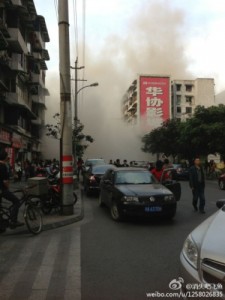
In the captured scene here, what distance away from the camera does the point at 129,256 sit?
22.9ft

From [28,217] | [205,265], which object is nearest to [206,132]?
[28,217]

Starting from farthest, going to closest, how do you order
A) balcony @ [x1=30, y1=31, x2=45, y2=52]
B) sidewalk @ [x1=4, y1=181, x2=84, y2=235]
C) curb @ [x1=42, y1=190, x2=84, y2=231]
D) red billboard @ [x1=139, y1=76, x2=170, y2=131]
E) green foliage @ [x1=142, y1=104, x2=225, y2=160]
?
red billboard @ [x1=139, y1=76, x2=170, y2=131] < balcony @ [x1=30, y1=31, x2=45, y2=52] < green foliage @ [x1=142, y1=104, x2=225, y2=160] < curb @ [x1=42, y1=190, x2=84, y2=231] < sidewalk @ [x1=4, y1=181, x2=84, y2=235]

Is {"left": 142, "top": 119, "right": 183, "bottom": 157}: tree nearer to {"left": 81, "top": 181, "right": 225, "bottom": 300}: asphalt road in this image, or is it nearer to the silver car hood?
{"left": 81, "top": 181, "right": 225, "bottom": 300}: asphalt road

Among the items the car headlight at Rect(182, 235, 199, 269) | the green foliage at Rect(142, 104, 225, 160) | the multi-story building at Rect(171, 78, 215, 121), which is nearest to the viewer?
the car headlight at Rect(182, 235, 199, 269)

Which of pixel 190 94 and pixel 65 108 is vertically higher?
pixel 190 94

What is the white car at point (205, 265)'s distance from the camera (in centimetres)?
350

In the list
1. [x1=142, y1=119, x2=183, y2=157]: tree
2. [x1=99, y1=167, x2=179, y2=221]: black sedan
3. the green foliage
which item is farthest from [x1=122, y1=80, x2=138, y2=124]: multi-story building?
[x1=99, y1=167, x2=179, y2=221]: black sedan

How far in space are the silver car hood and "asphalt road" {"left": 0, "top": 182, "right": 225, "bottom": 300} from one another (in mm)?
1125

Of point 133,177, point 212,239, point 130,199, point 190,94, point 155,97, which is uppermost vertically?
point 190,94

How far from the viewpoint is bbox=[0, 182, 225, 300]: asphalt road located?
16.9 feet

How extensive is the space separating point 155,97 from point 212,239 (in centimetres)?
10220

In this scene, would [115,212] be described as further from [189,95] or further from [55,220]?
[189,95]

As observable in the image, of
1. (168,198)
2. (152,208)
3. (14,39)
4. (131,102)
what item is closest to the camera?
(152,208)

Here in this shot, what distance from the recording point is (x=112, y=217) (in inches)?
444
